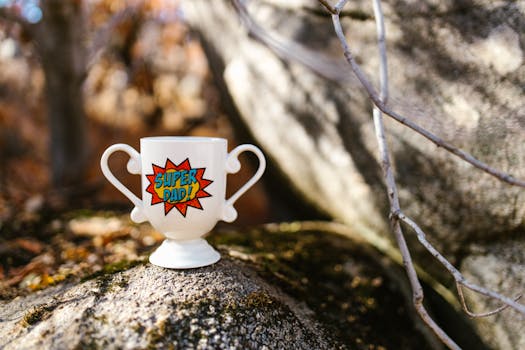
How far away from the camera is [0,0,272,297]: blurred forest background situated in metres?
1.67

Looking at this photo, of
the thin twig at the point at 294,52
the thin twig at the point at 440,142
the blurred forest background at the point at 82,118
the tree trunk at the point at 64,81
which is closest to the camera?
the thin twig at the point at 440,142

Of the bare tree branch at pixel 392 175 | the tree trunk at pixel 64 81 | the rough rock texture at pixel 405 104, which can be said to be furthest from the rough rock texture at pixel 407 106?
the tree trunk at pixel 64 81

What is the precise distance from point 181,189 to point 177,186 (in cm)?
1

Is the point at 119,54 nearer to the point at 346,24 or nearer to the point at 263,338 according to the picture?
the point at 346,24

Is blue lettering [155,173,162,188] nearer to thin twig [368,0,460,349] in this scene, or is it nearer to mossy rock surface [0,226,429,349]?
mossy rock surface [0,226,429,349]

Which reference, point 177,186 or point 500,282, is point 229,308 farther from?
→ point 500,282

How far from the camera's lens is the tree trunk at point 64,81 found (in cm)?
223

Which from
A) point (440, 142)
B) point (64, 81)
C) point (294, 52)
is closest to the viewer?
point (440, 142)

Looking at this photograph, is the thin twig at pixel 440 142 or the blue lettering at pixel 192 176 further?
the blue lettering at pixel 192 176

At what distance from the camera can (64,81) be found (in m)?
2.34

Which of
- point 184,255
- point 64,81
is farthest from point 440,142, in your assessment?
point 64,81

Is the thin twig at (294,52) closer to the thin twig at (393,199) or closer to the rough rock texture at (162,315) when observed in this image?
the thin twig at (393,199)

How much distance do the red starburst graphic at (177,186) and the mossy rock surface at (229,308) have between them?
20cm

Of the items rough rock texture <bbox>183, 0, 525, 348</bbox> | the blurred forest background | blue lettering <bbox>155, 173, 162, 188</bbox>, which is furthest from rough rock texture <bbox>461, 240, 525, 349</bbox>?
the blurred forest background
